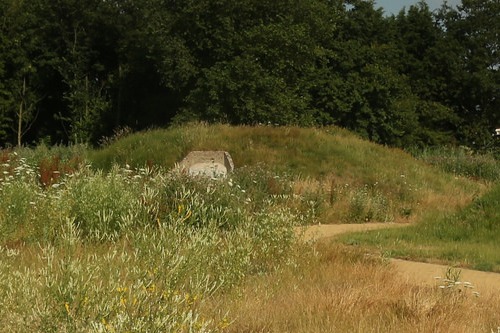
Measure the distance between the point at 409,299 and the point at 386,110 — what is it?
4045 cm

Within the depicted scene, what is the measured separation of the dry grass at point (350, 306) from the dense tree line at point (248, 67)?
30.3 meters

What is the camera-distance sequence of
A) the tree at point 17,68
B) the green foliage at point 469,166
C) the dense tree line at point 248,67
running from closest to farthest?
the green foliage at point 469,166
the dense tree line at point 248,67
the tree at point 17,68

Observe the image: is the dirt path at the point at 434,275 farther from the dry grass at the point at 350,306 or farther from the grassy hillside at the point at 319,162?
the grassy hillside at the point at 319,162

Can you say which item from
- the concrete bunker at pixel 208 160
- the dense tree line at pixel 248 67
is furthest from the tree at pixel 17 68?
the concrete bunker at pixel 208 160

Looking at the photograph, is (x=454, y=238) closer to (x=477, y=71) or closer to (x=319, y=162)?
(x=319, y=162)

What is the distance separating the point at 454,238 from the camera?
1101 centimetres

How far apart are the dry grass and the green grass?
2.45 metres

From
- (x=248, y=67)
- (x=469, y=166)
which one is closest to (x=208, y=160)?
(x=469, y=166)

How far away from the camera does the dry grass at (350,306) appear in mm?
4914

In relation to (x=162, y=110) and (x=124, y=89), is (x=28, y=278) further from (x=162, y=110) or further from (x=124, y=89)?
(x=124, y=89)

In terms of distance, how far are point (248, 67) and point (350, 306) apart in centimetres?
3250

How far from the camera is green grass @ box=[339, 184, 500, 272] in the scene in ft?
29.7

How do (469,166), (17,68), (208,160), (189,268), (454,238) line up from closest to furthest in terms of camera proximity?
(189,268), (454,238), (208,160), (469,166), (17,68)

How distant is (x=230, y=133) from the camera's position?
72.3 feet
